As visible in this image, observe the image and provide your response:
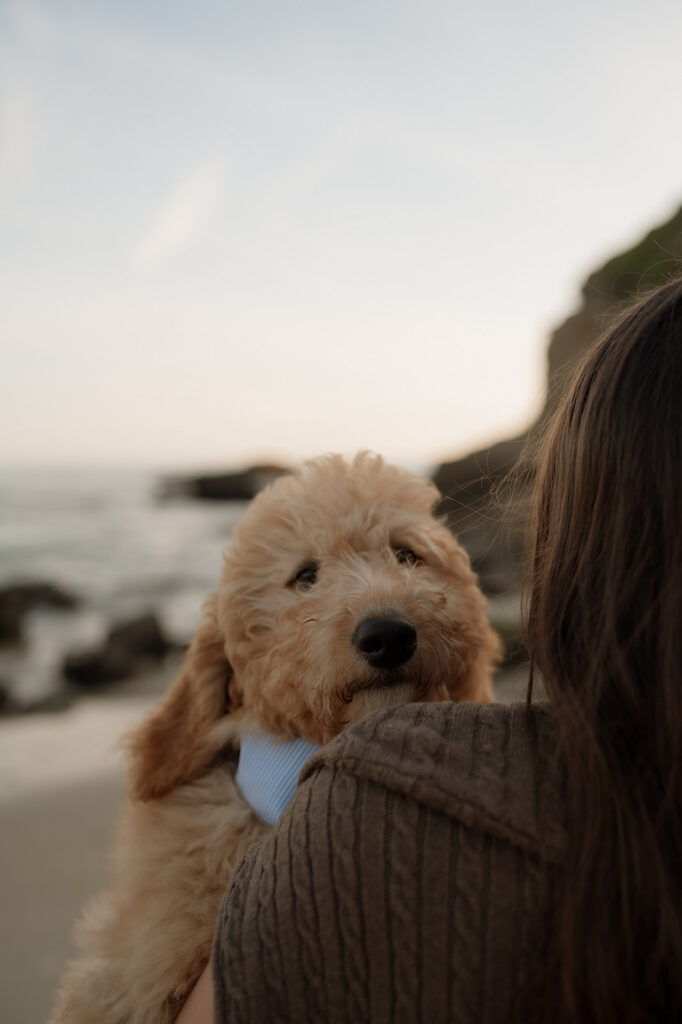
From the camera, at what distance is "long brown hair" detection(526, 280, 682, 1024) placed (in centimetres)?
95

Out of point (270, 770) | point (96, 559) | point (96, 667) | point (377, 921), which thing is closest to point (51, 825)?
point (96, 667)

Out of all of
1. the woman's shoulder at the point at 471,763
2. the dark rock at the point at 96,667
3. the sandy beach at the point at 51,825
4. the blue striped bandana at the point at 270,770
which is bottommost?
the sandy beach at the point at 51,825

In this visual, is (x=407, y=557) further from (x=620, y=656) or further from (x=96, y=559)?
(x=96, y=559)

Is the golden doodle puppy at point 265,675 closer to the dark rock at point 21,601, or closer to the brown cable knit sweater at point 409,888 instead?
the brown cable knit sweater at point 409,888

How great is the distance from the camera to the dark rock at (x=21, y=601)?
10.7 m

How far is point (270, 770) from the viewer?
2.12m

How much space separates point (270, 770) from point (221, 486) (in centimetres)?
2948

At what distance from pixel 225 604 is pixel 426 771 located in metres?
1.60

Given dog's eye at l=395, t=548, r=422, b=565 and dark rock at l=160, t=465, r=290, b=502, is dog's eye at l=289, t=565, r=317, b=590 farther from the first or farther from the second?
dark rock at l=160, t=465, r=290, b=502

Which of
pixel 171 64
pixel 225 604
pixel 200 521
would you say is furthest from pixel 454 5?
pixel 200 521

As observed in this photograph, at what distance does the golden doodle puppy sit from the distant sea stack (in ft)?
1.62

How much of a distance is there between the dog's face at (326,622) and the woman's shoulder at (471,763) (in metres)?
0.92

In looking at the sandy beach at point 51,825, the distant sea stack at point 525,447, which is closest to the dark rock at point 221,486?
the distant sea stack at point 525,447

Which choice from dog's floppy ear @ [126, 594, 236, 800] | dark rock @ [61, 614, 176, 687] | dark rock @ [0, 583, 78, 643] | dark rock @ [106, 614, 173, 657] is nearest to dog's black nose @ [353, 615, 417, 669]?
dog's floppy ear @ [126, 594, 236, 800]
